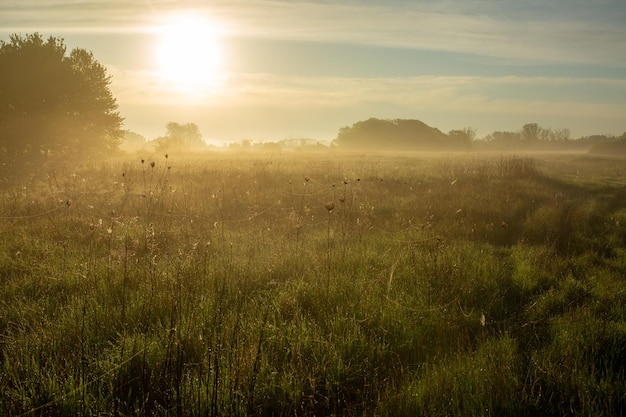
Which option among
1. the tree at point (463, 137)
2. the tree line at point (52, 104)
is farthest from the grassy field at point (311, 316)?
the tree at point (463, 137)

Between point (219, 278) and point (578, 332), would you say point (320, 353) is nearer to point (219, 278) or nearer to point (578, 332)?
point (219, 278)

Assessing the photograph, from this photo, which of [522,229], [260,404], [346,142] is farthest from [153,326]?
[346,142]

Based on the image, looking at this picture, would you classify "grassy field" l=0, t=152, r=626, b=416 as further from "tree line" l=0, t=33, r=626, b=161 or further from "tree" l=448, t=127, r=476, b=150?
"tree" l=448, t=127, r=476, b=150

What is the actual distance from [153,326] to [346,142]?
98.4m

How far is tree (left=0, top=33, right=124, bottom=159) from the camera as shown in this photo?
21250 millimetres

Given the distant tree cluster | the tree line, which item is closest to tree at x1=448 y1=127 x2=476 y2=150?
the distant tree cluster

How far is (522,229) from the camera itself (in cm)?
803

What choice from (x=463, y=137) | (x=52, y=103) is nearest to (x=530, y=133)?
(x=463, y=137)

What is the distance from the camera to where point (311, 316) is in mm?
4164

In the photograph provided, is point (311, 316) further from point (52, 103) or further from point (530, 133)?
point (530, 133)

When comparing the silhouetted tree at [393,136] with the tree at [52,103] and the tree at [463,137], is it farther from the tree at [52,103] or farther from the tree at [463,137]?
the tree at [52,103]

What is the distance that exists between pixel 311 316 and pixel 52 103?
25325 millimetres

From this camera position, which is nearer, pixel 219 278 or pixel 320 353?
pixel 320 353

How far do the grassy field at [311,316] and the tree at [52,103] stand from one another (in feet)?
54.1
